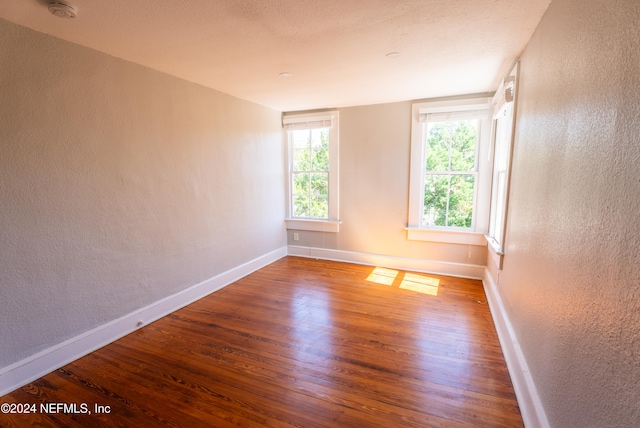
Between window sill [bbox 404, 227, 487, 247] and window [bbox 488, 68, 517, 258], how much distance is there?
0.25 m

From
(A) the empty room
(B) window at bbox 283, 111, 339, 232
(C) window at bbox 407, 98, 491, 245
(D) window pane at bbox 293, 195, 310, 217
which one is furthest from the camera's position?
(D) window pane at bbox 293, 195, 310, 217

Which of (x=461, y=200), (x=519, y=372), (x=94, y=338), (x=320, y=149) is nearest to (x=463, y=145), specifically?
(x=461, y=200)

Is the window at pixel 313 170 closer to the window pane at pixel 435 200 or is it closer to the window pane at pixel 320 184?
the window pane at pixel 320 184

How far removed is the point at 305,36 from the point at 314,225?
291cm

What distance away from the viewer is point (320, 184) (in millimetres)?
4500

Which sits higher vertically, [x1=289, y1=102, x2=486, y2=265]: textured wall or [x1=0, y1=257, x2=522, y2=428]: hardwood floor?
[x1=289, y1=102, x2=486, y2=265]: textured wall

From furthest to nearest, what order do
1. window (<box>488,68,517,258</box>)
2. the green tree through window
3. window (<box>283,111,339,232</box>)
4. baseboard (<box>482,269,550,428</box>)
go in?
window (<box>283,111,339,232</box>), the green tree through window, window (<box>488,68,517,258</box>), baseboard (<box>482,269,550,428</box>)

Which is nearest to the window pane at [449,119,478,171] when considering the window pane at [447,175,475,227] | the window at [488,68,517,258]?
the window pane at [447,175,475,227]

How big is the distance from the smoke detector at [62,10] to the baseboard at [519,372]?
3196mm

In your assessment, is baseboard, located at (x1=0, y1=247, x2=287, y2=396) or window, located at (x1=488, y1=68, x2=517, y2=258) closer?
baseboard, located at (x1=0, y1=247, x2=287, y2=396)

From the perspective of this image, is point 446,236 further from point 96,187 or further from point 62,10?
point 62,10

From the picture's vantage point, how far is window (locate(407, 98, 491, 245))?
11.6 ft

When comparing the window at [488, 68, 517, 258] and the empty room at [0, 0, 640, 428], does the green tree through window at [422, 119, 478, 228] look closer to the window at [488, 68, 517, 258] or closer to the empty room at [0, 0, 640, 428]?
the empty room at [0, 0, 640, 428]

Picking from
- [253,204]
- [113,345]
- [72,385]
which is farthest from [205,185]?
[72,385]
